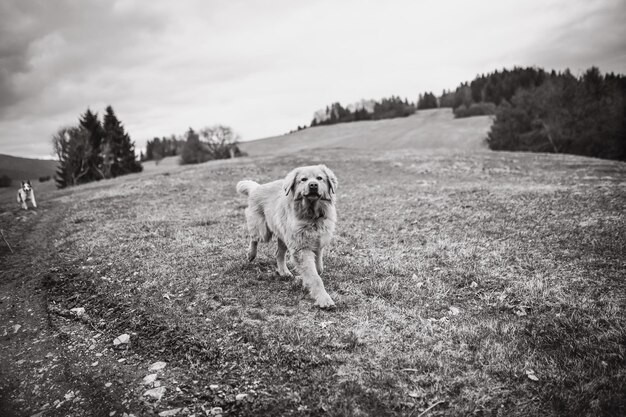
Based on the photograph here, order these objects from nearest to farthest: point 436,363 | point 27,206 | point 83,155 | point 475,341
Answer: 1. point 436,363
2. point 475,341
3. point 27,206
4. point 83,155

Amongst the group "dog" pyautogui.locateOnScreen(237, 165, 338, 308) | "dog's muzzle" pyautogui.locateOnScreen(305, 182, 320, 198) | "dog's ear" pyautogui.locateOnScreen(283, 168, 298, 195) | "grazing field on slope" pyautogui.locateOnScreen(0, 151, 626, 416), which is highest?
"dog's ear" pyautogui.locateOnScreen(283, 168, 298, 195)

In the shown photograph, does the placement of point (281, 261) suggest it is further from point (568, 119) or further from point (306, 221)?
point (568, 119)

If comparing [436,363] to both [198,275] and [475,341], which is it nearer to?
[475,341]

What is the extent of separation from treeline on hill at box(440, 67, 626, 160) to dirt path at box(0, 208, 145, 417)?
58.9 metres

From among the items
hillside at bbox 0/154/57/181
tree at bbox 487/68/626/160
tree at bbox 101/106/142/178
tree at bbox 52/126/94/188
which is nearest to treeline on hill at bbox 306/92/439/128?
tree at bbox 487/68/626/160

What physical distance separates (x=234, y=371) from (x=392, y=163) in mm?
27761

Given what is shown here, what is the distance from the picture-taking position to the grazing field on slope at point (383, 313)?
3736 mm

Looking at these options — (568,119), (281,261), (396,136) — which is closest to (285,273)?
(281,261)

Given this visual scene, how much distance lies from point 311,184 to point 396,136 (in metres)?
65.5

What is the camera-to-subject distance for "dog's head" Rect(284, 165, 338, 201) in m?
6.10

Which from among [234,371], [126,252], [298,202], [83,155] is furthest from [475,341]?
[83,155]

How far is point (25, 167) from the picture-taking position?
354 ft

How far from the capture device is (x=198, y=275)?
7164 millimetres

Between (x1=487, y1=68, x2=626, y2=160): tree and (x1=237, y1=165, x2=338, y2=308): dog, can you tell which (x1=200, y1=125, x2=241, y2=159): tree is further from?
(x1=237, y1=165, x2=338, y2=308): dog
